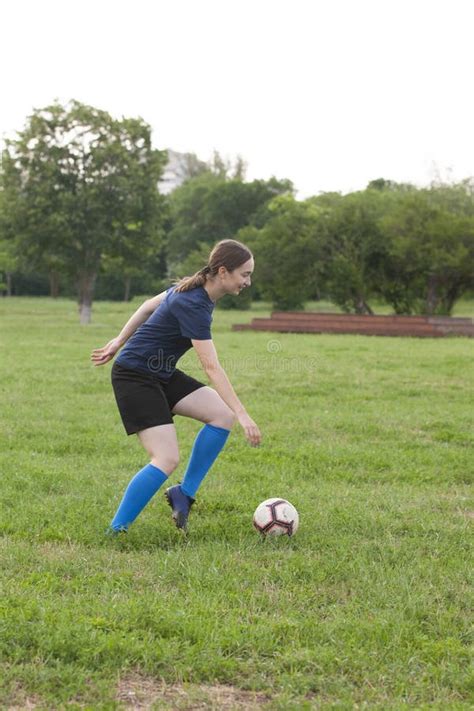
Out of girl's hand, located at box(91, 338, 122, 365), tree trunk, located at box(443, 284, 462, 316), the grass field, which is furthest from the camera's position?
tree trunk, located at box(443, 284, 462, 316)

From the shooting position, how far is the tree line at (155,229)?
3155 cm

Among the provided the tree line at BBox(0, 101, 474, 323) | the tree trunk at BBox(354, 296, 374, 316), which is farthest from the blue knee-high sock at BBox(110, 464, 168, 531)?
the tree trunk at BBox(354, 296, 374, 316)

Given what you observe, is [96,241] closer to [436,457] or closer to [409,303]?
[409,303]

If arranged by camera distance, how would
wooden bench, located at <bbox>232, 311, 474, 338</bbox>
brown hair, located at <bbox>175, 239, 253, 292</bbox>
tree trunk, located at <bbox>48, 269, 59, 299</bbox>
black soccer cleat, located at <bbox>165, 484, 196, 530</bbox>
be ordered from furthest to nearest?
tree trunk, located at <bbox>48, 269, 59, 299</bbox>, wooden bench, located at <bbox>232, 311, 474, 338</bbox>, black soccer cleat, located at <bbox>165, 484, 196, 530</bbox>, brown hair, located at <bbox>175, 239, 253, 292</bbox>

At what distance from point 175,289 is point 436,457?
387cm

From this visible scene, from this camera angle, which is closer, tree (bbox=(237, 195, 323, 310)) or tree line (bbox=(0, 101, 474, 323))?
tree line (bbox=(0, 101, 474, 323))

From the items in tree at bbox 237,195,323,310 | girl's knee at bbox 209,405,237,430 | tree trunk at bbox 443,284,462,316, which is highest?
tree at bbox 237,195,323,310

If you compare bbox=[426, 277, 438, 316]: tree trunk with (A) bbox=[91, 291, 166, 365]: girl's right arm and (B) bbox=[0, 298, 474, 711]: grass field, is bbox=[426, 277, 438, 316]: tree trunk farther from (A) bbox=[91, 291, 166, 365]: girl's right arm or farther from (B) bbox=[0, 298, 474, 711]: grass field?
(A) bbox=[91, 291, 166, 365]: girl's right arm

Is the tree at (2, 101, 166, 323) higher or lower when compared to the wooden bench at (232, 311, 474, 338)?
higher

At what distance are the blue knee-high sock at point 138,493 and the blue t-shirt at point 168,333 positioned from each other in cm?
65

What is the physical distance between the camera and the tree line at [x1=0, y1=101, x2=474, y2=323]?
3155 cm

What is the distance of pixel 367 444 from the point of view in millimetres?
8797

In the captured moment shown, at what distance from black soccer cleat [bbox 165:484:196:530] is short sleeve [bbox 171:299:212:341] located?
1.12 m

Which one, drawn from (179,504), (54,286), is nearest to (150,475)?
(179,504)
